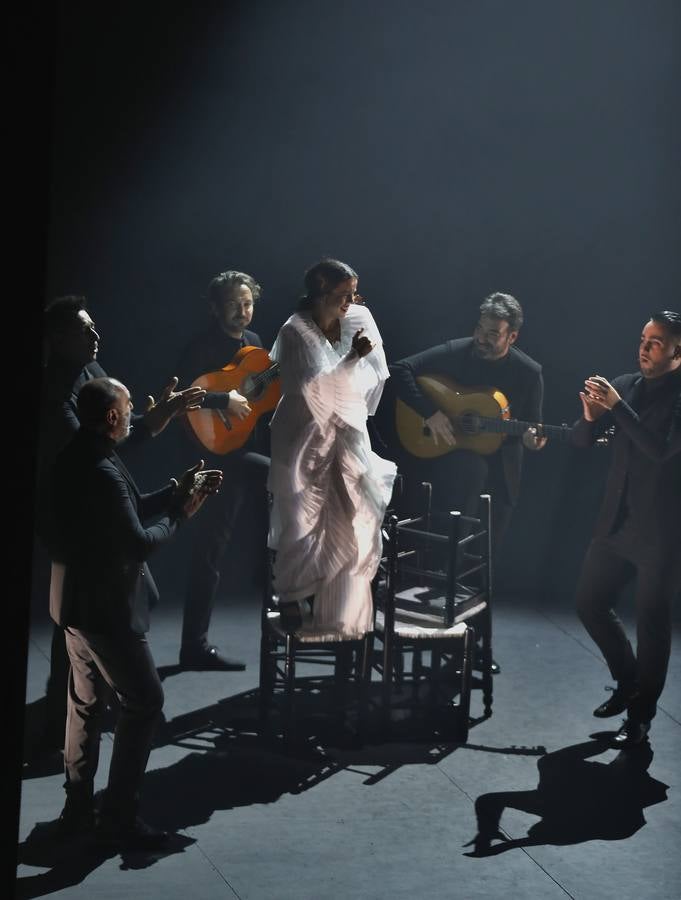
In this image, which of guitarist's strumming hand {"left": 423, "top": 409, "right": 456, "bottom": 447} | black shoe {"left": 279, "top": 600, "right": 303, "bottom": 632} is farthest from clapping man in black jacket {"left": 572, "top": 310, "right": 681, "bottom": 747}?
black shoe {"left": 279, "top": 600, "right": 303, "bottom": 632}

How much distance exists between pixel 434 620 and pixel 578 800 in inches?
31.5

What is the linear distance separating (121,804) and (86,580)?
2.20 feet

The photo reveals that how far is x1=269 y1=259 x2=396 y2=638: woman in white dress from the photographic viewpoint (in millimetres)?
4516

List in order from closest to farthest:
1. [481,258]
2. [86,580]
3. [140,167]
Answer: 1. [86,580]
2. [140,167]
3. [481,258]

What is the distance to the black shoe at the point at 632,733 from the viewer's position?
4898mm

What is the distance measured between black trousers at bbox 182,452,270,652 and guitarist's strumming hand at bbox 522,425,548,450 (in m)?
1.02

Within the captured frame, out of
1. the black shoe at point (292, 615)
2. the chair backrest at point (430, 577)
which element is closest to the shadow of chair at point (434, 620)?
the chair backrest at point (430, 577)

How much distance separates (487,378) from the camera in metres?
5.55

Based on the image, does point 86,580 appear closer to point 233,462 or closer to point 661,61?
point 233,462

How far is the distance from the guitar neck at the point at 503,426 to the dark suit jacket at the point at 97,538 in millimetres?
1936

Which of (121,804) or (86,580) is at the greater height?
(86,580)

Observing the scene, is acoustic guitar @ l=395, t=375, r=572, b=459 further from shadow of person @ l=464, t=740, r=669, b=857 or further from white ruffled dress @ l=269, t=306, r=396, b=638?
shadow of person @ l=464, t=740, r=669, b=857

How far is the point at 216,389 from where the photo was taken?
529 centimetres

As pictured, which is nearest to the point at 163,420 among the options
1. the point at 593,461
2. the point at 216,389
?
the point at 216,389
